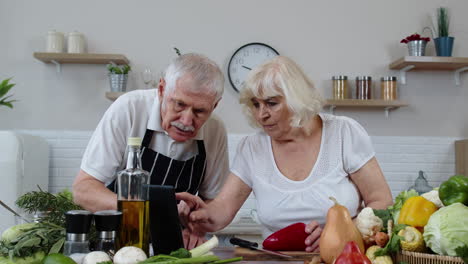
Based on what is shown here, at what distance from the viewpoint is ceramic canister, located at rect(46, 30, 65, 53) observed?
4262 millimetres

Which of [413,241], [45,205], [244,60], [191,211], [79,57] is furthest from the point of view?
[244,60]

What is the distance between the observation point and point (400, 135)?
4.57 m

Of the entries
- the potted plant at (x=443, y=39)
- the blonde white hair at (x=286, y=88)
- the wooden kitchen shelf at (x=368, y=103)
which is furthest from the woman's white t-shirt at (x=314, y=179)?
the potted plant at (x=443, y=39)

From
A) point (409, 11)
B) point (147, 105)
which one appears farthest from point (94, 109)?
point (409, 11)

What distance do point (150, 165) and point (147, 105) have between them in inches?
9.9

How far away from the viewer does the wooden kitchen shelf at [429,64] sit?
4297 millimetres

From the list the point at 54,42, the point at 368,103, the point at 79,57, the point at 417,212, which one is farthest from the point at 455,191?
the point at 54,42

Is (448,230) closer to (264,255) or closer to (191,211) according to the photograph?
(264,255)

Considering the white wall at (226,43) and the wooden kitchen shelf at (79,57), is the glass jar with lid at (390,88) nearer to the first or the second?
the white wall at (226,43)

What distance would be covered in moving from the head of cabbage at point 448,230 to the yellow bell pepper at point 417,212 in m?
0.06

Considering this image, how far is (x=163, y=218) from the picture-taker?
4.57 ft

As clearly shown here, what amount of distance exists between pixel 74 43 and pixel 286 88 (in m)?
2.79

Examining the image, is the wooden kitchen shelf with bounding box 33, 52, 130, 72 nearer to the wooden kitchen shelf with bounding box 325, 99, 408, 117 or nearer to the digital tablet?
the wooden kitchen shelf with bounding box 325, 99, 408, 117

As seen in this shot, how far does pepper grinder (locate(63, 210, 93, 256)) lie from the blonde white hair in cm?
99
